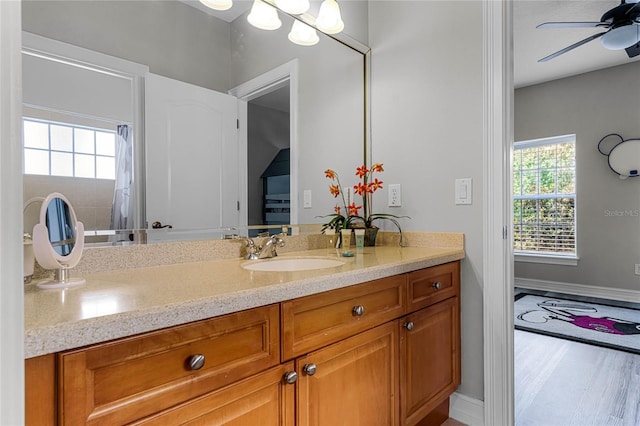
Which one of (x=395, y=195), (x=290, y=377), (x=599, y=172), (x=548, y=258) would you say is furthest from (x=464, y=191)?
(x=548, y=258)

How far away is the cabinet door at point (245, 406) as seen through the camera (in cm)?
73

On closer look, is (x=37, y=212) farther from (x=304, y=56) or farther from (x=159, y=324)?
(x=304, y=56)

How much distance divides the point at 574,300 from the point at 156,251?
178 inches

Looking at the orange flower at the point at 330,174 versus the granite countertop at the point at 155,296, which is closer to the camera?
the granite countertop at the point at 155,296

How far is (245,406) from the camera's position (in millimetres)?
837

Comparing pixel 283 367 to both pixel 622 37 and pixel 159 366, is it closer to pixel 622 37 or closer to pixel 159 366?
pixel 159 366

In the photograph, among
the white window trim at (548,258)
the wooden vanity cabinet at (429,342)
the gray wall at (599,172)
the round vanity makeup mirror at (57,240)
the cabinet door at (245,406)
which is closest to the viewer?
the cabinet door at (245,406)

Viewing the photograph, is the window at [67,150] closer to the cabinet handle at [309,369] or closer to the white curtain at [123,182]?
the white curtain at [123,182]

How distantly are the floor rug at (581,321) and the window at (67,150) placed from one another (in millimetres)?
3334

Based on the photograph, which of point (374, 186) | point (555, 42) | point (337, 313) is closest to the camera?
point (337, 313)

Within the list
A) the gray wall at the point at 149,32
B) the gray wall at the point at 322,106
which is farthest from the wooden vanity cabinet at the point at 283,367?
the gray wall at the point at 149,32

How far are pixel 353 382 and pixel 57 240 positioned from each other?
3.02ft

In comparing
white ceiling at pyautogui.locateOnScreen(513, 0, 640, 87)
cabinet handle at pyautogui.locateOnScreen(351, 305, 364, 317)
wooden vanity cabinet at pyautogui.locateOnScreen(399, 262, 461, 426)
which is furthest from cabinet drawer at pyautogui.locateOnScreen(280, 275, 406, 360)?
white ceiling at pyautogui.locateOnScreen(513, 0, 640, 87)

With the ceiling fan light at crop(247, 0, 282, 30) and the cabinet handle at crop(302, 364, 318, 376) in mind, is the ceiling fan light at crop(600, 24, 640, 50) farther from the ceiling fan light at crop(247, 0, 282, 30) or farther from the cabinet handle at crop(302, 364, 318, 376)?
the cabinet handle at crop(302, 364, 318, 376)
